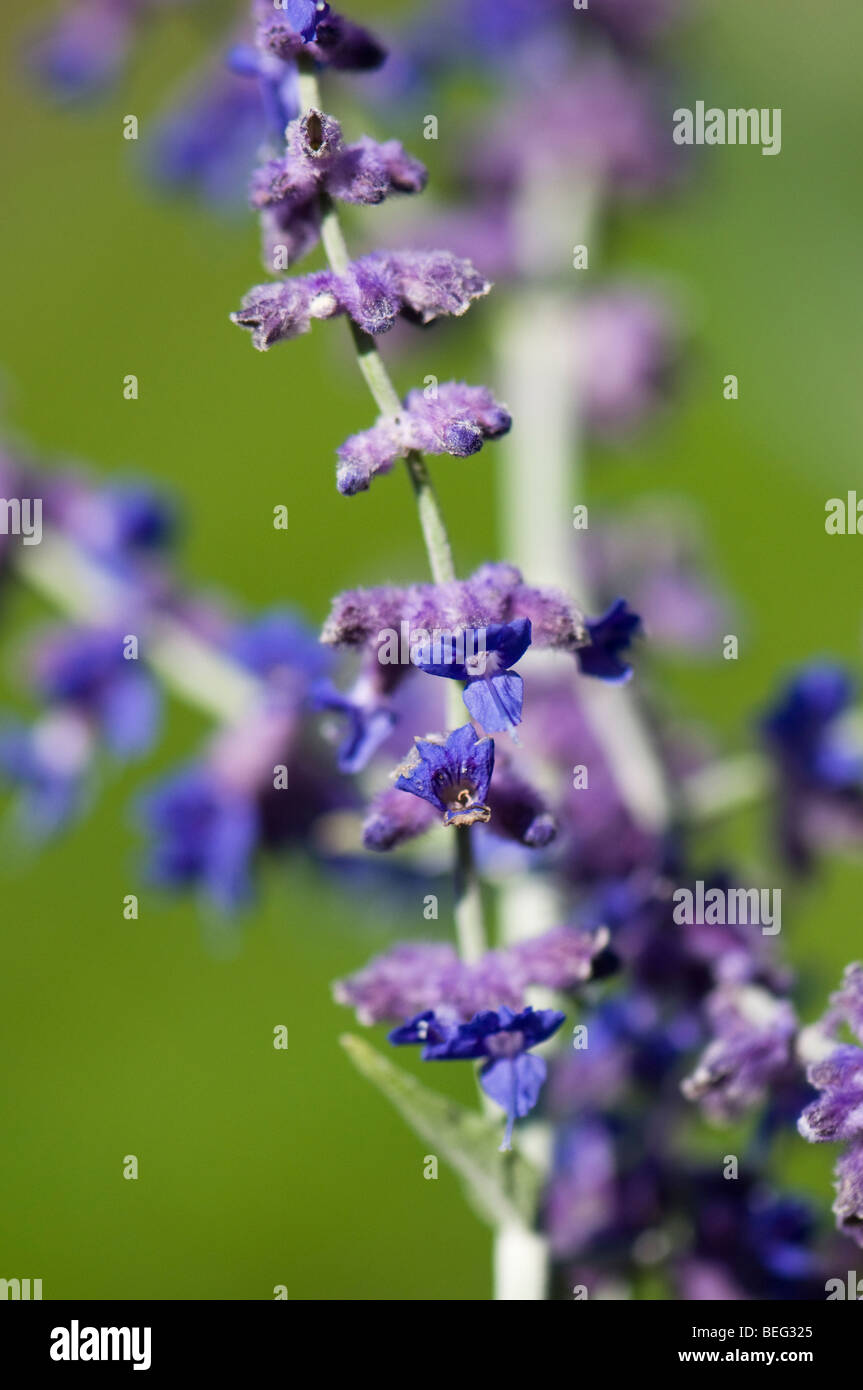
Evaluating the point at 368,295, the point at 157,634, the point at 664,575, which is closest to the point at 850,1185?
the point at 368,295

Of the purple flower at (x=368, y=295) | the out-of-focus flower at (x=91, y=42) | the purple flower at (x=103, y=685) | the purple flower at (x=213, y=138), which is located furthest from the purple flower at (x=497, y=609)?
the out-of-focus flower at (x=91, y=42)

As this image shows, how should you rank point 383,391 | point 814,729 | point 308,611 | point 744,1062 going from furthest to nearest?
point 308,611 → point 814,729 → point 744,1062 → point 383,391

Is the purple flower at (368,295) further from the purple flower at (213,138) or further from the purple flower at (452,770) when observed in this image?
the purple flower at (213,138)

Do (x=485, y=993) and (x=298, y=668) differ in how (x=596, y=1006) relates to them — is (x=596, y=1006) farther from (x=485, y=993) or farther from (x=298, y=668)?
(x=298, y=668)

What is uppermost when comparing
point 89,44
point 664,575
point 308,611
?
point 89,44

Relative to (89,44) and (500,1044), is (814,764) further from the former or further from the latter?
(89,44)

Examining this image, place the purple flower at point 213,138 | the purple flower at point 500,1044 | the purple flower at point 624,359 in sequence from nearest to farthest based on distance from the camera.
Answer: the purple flower at point 500,1044
the purple flower at point 213,138
the purple flower at point 624,359

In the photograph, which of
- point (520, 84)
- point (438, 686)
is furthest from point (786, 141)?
point (438, 686)
